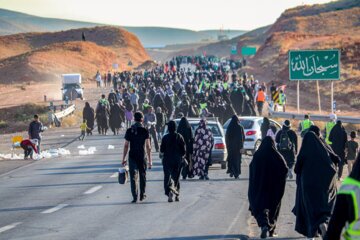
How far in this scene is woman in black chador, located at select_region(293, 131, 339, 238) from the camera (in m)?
12.5

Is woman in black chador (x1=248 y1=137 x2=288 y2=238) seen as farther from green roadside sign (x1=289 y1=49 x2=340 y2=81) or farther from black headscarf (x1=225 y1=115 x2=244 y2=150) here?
green roadside sign (x1=289 y1=49 x2=340 y2=81)

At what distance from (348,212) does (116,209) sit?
1104cm

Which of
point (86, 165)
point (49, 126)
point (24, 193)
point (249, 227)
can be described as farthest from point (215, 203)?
point (49, 126)

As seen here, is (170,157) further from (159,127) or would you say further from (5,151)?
(5,151)

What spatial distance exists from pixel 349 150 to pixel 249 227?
28.8 ft

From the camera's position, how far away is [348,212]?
6.14 metres

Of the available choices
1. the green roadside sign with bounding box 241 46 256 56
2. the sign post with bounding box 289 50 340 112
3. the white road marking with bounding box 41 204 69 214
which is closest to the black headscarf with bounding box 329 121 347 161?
the white road marking with bounding box 41 204 69 214

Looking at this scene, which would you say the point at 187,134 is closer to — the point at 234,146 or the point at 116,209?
the point at 234,146

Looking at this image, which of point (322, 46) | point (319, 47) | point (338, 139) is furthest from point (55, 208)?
point (319, 47)

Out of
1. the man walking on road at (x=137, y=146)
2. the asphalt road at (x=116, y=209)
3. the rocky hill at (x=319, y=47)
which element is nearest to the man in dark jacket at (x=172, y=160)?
the asphalt road at (x=116, y=209)

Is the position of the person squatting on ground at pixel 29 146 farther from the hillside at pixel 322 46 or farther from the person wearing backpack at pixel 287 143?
the hillside at pixel 322 46

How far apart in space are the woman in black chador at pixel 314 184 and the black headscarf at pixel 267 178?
0.98 metres

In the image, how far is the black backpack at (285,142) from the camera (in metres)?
22.6

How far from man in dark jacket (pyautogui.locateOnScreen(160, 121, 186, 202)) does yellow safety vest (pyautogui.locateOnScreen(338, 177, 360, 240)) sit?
11.9 m
